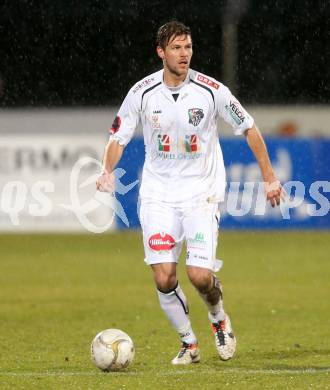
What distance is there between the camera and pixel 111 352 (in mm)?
8094

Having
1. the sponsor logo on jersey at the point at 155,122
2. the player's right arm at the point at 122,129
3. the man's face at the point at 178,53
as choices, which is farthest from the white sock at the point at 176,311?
the man's face at the point at 178,53

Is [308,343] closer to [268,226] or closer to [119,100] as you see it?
[268,226]

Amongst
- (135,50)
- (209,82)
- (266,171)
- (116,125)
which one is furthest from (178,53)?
(135,50)

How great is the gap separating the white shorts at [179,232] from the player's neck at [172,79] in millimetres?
863

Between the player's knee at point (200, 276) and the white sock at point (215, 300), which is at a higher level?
the player's knee at point (200, 276)

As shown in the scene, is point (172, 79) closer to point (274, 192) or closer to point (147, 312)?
point (274, 192)

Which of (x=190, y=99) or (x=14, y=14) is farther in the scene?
(x=14, y=14)

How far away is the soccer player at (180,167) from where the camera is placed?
8.52 metres

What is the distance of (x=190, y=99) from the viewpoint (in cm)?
856

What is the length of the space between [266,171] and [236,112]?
19.8 inches

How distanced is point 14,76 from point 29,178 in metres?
5.03

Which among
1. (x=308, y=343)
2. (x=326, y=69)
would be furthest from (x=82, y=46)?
(x=308, y=343)

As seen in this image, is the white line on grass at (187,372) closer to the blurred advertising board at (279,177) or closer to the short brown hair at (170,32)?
the short brown hair at (170,32)

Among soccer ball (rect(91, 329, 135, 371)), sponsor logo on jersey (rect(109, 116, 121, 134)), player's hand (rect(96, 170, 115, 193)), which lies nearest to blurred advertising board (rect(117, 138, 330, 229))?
sponsor logo on jersey (rect(109, 116, 121, 134))
